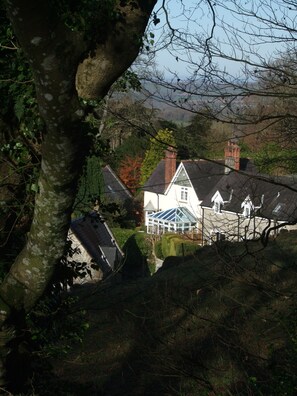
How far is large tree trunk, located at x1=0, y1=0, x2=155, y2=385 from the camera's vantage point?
2.90m

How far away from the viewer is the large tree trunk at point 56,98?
2904mm

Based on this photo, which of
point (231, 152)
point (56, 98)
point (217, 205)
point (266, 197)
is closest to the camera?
point (56, 98)

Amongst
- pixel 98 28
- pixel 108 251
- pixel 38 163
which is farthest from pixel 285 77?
pixel 108 251

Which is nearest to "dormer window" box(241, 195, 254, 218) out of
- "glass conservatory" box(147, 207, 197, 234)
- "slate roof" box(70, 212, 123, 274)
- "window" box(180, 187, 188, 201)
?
"slate roof" box(70, 212, 123, 274)

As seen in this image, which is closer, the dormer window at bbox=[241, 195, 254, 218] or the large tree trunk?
the large tree trunk

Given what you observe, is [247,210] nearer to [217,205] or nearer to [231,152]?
[231,152]

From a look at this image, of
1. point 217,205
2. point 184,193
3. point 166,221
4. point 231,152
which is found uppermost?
point 184,193

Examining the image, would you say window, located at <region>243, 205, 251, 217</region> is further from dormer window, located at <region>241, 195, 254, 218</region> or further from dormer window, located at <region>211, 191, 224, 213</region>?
dormer window, located at <region>211, 191, 224, 213</region>

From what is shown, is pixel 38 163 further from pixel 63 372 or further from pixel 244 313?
pixel 63 372

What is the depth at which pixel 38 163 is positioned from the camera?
4602 millimetres

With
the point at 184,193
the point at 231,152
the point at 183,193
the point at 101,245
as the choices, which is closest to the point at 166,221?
the point at 184,193

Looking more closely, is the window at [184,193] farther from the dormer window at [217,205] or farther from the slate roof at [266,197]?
the slate roof at [266,197]

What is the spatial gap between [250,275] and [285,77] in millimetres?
2269

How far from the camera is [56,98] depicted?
3.05 meters
